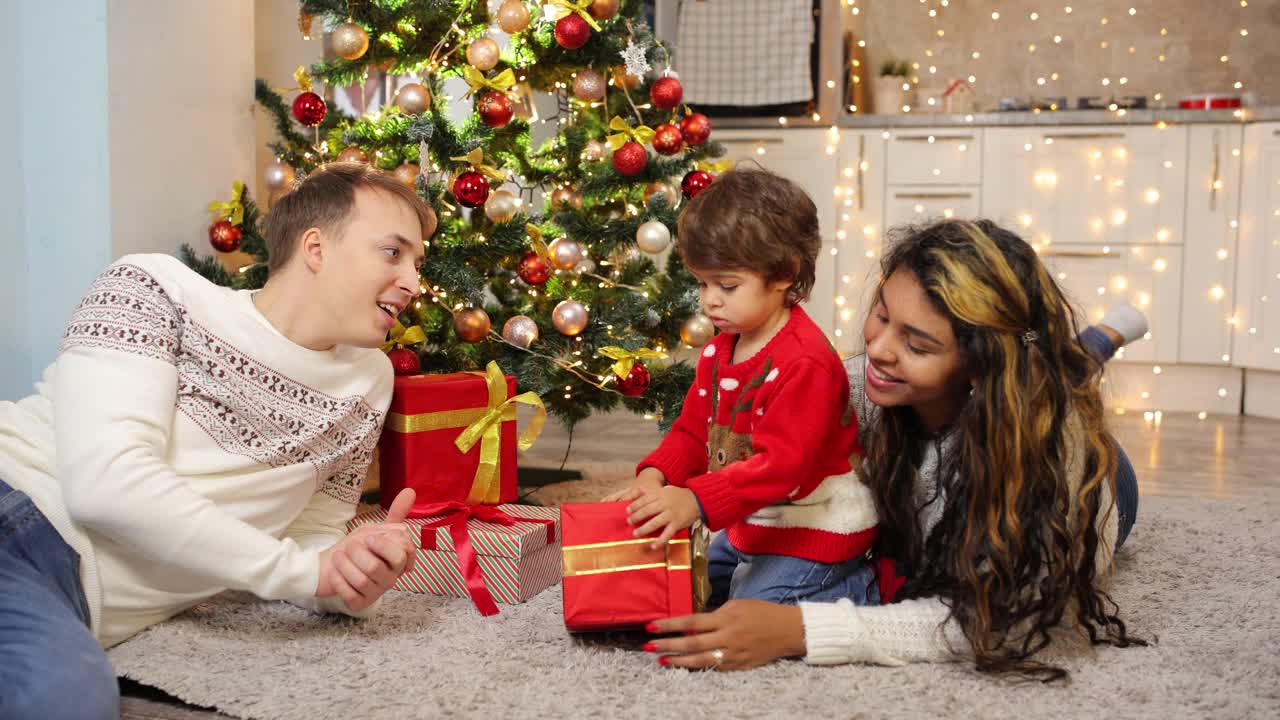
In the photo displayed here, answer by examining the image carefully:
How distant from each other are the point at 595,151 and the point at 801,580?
1153 mm

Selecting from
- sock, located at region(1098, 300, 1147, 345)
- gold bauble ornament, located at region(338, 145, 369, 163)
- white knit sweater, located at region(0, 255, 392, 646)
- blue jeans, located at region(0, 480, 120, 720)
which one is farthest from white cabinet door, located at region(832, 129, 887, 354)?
blue jeans, located at region(0, 480, 120, 720)

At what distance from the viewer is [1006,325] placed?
121 centimetres

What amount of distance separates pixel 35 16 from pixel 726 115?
2.54 metres

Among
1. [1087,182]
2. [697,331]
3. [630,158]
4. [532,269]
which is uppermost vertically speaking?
[1087,182]

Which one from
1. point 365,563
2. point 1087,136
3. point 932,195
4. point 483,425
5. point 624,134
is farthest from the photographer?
point 932,195

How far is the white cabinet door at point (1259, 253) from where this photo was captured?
3467 millimetres

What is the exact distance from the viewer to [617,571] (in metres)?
1.21

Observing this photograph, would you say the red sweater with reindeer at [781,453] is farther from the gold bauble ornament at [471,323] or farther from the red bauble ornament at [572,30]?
the red bauble ornament at [572,30]

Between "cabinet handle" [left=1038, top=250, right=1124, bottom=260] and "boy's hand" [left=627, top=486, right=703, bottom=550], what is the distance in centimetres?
284

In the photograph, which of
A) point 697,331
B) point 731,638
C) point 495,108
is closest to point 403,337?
point 495,108

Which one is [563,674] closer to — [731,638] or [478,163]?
[731,638]

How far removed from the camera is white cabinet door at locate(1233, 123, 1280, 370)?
3467mm

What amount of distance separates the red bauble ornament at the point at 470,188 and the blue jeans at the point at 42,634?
0.93 m

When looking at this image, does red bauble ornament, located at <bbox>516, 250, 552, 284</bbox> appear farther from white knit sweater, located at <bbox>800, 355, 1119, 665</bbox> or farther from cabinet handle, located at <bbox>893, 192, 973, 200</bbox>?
cabinet handle, located at <bbox>893, 192, 973, 200</bbox>
